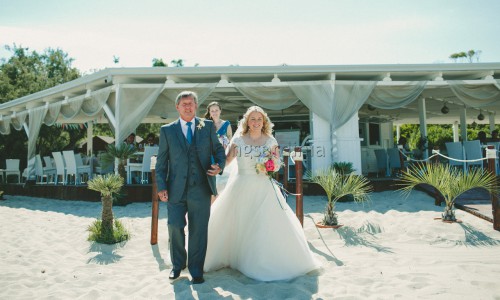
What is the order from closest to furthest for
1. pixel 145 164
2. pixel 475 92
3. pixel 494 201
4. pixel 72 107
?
pixel 494 201 → pixel 145 164 → pixel 475 92 → pixel 72 107

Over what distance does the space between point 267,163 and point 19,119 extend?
13058 mm

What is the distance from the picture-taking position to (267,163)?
3480mm

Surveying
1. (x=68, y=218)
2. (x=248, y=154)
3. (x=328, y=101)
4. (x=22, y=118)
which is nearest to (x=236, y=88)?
(x=328, y=101)

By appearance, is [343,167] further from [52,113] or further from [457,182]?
[52,113]

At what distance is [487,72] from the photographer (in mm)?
9367

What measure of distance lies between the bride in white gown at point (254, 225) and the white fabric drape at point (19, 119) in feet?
39.0

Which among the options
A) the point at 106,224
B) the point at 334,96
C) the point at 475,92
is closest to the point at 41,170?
the point at 106,224

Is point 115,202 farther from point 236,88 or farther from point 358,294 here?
point 358,294

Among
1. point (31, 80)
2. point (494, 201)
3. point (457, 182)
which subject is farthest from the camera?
point (31, 80)

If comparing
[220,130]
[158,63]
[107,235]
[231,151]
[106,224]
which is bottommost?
[107,235]

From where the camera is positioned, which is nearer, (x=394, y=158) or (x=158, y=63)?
(x=394, y=158)

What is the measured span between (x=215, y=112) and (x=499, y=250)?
3.86 meters

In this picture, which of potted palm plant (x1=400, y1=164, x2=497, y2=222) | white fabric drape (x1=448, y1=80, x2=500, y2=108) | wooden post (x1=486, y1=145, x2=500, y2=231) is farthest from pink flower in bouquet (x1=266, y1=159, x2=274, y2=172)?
white fabric drape (x1=448, y1=80, x2=500, y2=108)

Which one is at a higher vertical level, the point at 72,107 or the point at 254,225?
the point at 72,107
